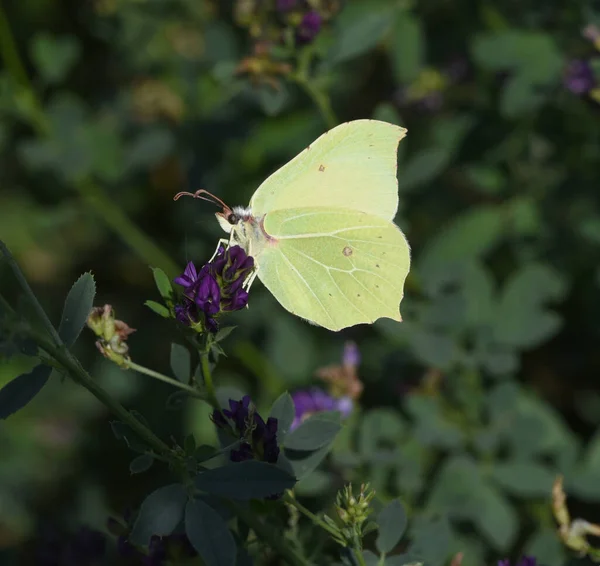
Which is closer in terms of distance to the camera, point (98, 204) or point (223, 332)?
point (223, 332)

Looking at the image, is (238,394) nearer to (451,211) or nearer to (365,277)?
(365,277)

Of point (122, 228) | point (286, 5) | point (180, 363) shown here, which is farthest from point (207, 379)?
point (122, 228)

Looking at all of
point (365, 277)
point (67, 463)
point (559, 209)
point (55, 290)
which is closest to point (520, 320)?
point (559, 209)

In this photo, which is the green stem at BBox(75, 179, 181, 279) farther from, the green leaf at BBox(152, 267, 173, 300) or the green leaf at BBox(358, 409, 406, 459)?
the green leaf at BBox(152, 267, 173, 300)

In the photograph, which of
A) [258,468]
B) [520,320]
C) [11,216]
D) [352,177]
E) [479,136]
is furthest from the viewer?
[11,216]

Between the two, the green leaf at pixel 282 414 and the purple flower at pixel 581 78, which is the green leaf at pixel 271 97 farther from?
the green leaf at pixel 282 414

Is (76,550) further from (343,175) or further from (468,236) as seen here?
(468,236)
